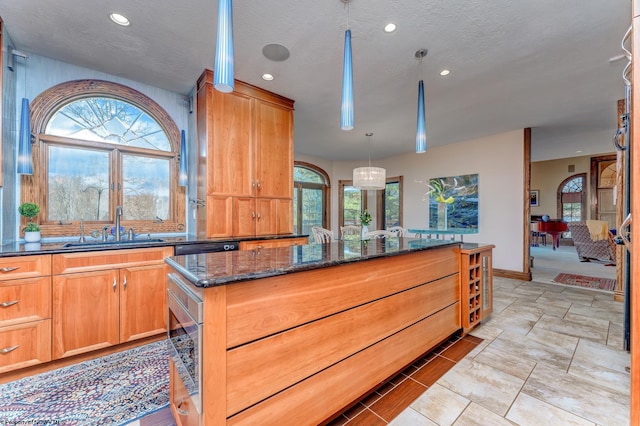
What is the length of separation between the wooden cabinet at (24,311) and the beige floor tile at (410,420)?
2.61 metres

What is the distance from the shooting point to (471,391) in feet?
5.87

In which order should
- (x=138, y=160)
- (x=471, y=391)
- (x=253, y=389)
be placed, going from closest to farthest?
(x=253, y=389) < (x=471, y=391) < (x=138, y=160)

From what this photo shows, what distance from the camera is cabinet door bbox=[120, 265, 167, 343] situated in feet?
7.60

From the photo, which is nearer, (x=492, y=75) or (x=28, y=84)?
(x=28, y=84)

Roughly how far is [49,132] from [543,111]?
6.37 meters

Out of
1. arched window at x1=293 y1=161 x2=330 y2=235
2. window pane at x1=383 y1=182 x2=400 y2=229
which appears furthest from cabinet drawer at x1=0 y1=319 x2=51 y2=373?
window pane at x1=383 y1=182 x2=400 y2=229

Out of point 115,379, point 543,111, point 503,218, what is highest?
point 543,111

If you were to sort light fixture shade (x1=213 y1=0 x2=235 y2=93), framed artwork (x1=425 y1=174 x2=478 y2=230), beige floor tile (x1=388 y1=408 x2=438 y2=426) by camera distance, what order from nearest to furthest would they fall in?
1. light fixture shade (x1=213 y1=0 x2=235 y2=93)
2. beige floor tile (x1=388 y1=408 x2=438 y2=426)
3. framed artwork (x1=425 y1=174 x2=478 y2=230)

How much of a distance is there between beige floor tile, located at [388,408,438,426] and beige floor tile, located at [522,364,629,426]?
828 millimetres

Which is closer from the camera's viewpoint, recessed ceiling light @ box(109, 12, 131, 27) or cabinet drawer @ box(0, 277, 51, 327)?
cabinet drawer @ box(0, 277, 51, 327)

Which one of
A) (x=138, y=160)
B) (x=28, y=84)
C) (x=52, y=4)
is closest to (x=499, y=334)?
(x=138, y=160)

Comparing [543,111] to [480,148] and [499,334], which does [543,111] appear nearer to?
[480,148]

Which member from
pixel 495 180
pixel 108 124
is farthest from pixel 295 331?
pixel 495 180

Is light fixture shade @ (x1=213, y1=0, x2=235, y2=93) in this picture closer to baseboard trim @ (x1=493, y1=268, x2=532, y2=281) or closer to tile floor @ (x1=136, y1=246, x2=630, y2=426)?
tile floor @ (x1=136, y1=246, x2=630, y2=426)
